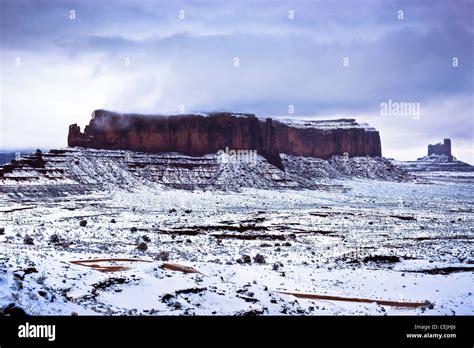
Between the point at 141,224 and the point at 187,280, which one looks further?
the point at 141,224

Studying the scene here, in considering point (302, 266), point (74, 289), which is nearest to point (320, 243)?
point (302, 266)

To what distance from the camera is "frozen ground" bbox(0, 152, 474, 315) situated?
1265 cm

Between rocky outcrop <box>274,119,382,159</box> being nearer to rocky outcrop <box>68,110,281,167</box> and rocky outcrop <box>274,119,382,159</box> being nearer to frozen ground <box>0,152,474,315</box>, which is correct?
rocky outcrop <box>68,110,281,167</box>

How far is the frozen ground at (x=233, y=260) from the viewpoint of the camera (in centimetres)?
1265
